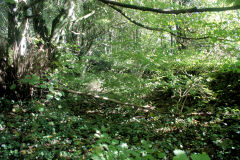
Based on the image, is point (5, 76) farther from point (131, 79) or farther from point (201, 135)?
point (201, 135)

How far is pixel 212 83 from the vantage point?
4863mm

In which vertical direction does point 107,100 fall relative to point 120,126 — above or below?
above

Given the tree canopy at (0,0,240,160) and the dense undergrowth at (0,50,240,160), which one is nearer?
the dense undergrowth at (0,50,240,160)

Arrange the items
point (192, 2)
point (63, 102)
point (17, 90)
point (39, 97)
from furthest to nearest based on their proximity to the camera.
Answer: point (192, 2) → point (63, 102) → point (39, 97) → point (17, 90)

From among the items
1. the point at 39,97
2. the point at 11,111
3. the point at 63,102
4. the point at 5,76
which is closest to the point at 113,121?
the point at 63,102

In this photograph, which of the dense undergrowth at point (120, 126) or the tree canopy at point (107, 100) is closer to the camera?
the dense undergrowth at point (120, 126)

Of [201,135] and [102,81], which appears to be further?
[102,81]

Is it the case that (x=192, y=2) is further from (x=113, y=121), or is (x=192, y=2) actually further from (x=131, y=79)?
(x=113, y=121)

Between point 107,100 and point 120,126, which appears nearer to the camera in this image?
point 120,126

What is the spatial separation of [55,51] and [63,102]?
159 cm

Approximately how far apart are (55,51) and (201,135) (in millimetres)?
4398

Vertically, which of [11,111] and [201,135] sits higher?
[11,111]

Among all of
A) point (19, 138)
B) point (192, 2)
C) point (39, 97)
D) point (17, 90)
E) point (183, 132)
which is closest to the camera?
point (19, 138)

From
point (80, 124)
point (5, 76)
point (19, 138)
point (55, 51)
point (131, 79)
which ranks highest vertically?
point (55, 51)
